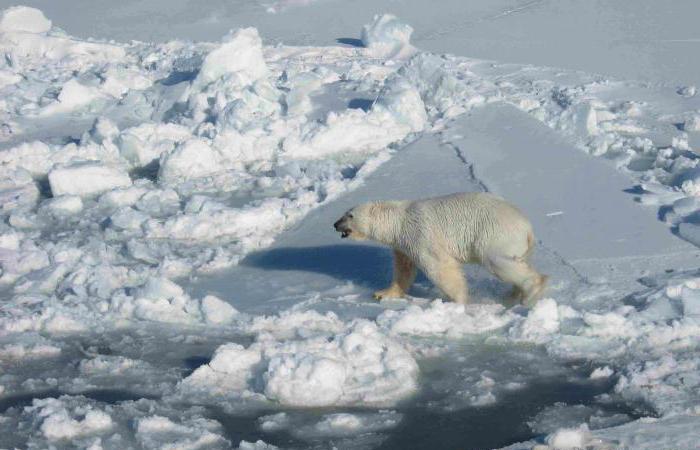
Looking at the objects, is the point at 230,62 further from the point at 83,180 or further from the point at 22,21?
the point at 22,21

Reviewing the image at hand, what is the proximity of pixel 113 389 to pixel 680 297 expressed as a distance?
3.68 m

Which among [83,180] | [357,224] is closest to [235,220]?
[357,224]

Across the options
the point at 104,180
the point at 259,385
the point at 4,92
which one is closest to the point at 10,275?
the point at 104,180

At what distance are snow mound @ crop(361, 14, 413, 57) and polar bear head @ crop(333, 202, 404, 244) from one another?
353 inches

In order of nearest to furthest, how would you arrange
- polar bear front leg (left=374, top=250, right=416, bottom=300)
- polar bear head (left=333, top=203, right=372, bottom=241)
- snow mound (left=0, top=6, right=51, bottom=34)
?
polar bear front leg (left=374, top=250, right=416, bottom=300) → polar bear head (left=333, top=203, right=372, bottom=241) → snow mound (left=0, top=6, right=51, bottom=34)

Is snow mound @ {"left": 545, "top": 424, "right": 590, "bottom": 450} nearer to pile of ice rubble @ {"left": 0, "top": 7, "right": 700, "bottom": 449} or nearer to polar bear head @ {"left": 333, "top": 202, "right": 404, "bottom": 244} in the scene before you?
pile of ice rubble @ {"left": 0, "top": 7, "right": 700, "bottom": 449}

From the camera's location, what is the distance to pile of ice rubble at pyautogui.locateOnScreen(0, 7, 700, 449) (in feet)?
18.8

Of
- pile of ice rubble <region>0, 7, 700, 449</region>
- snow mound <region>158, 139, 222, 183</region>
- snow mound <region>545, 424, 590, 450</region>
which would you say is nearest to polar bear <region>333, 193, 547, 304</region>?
pile of ice rubble <region>0, 7, 700, 449</region>

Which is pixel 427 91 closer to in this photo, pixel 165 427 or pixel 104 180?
pixel 104 180

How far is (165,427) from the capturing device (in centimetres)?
539

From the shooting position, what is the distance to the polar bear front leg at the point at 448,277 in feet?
22.8

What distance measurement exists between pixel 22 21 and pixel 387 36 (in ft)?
22.1

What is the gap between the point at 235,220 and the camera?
30.0ft

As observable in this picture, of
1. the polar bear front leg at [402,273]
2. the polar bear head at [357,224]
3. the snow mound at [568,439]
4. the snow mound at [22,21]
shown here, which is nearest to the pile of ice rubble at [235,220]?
the snow mound at [568,439]
